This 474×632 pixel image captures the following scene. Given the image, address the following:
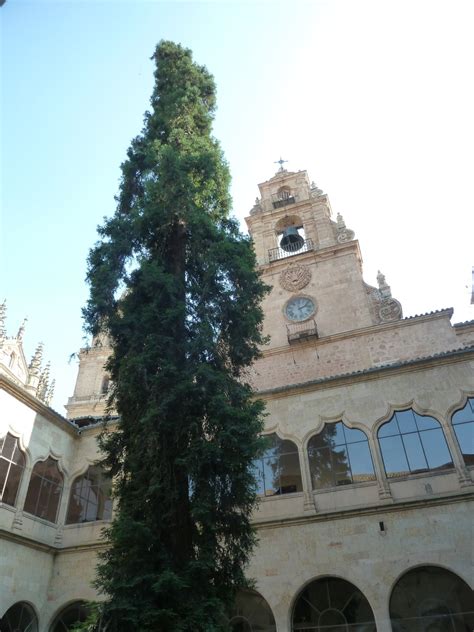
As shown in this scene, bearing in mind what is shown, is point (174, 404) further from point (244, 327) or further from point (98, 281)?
point (98, 281)

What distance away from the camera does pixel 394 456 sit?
544 inches

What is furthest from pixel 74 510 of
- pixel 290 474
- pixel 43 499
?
pixel 290 474

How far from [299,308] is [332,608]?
14131mm

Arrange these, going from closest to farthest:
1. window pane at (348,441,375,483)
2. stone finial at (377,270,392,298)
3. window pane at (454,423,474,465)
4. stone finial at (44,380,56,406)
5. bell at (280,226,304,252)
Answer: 1. window pane at (454,423,474,465)
2. window pane at (348,441,375,483)
3. stone finial at (377,270,392,298)
4. bell at (280,226,304,252)
5. stone finial at (44,380,56,406)

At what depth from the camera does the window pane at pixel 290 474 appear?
1440 centimetres

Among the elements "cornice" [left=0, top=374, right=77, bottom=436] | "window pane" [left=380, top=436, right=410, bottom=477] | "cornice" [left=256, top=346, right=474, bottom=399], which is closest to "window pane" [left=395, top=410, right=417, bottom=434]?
"window pane" [left=380, top=436, right=410, bottom=477]

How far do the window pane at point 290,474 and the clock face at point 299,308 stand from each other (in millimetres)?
9930

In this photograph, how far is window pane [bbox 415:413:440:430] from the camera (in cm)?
1387

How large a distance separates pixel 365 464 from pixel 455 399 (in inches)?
125

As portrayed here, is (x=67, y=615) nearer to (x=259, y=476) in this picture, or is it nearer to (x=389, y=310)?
(x=259, y=476)

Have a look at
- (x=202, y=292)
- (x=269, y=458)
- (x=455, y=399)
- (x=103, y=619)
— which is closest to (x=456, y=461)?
(x=455, y=399)

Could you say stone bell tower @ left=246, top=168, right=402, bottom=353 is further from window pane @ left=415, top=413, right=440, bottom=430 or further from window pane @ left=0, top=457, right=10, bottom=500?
window pane @ left=0, top=457, right=10, bottom=500

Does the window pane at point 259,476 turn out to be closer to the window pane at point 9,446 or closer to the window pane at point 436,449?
the window pane at point 436,449

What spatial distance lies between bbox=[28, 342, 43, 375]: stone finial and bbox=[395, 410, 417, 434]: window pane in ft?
105
